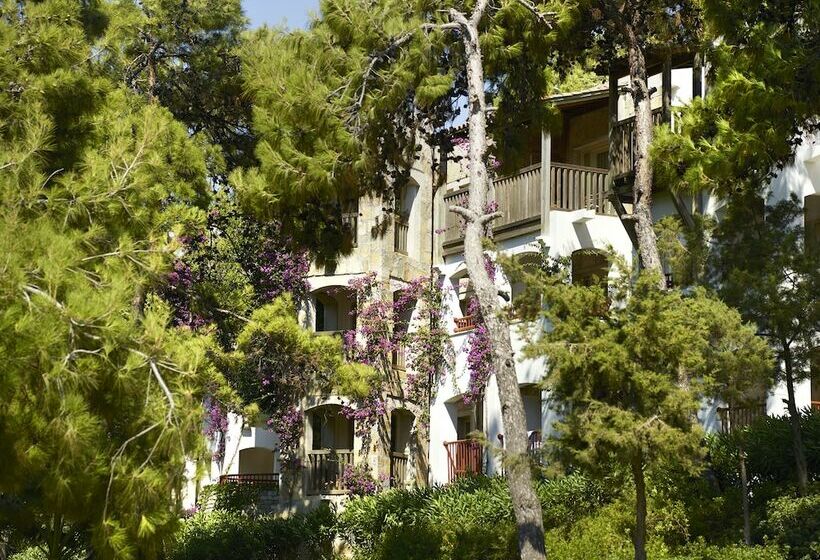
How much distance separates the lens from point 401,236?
114 ft

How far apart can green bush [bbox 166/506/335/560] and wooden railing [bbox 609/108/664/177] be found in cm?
863

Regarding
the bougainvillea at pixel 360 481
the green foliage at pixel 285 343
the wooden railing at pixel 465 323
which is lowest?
the bougainvillea at pixel 360 481

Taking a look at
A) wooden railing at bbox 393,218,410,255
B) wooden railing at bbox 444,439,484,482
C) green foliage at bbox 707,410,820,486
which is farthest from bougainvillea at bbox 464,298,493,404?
green foliage at bbox 707,410,820,486

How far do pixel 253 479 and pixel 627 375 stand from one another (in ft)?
70.8

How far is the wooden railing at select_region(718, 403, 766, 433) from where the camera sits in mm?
22375

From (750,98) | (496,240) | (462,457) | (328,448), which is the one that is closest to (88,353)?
(750,98)

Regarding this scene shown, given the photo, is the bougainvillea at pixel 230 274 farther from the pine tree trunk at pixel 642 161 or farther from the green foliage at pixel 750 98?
the green foliage at pixel 750 98

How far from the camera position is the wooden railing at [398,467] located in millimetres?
32781

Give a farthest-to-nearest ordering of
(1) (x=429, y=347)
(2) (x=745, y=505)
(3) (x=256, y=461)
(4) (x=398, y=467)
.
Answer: (3) (x=256, y=461), (4) (x=398, y=467), (1) (x=429, y=347), (2) (x=745, y=505)

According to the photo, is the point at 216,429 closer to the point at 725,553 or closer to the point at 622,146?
the point at 622,146

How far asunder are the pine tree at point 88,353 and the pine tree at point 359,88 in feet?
9.05

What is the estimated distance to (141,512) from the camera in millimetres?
14234

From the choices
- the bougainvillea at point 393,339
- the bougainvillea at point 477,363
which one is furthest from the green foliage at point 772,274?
the bougainvillea at point 393,339

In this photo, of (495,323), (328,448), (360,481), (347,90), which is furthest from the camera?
(328,448)
